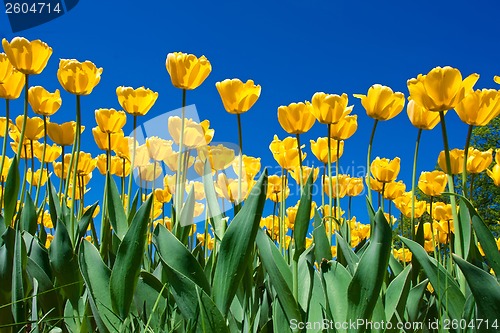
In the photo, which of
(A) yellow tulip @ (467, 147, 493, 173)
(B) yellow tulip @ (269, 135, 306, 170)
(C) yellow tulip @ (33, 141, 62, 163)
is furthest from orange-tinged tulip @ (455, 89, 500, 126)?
(C) yellow tulip @ (33, 141, 62, 163)

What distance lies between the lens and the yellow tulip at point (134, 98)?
249 centimetres

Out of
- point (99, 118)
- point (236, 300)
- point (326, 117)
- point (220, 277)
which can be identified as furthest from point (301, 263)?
point (99, 118)

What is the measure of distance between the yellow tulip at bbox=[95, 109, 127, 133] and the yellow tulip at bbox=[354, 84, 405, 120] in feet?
3.95

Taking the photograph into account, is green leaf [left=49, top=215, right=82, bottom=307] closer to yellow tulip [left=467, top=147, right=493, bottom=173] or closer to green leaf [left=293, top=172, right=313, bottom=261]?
green leaf [left=293, top=172, right=313, bottom=261]

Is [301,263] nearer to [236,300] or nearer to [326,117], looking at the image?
[236,300]

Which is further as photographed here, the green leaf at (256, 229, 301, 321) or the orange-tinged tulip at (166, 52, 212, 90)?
the orange-tinged tulip at (166, 52, 212, 90)

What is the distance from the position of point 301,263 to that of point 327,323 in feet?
1.07

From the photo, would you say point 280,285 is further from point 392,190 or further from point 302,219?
point 392,190

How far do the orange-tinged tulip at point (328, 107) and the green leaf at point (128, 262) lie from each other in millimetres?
980

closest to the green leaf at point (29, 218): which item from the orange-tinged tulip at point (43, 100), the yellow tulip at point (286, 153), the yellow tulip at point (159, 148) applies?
the orange-tinged tulip at point (43, 100)

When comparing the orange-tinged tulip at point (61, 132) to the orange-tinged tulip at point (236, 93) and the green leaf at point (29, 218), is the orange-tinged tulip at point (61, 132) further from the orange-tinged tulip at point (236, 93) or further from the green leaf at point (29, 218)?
the orange-tinged tulip at point (236, 93)

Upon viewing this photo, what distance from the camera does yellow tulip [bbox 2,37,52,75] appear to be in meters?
2.26

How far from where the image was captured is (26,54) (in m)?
2.28

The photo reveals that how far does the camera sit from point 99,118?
2.61m
